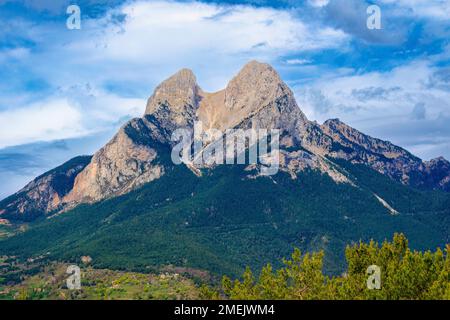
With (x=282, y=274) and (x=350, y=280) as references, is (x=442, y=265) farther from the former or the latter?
(x=282, y=274)

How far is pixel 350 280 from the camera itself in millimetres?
105250

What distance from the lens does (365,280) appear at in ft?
347

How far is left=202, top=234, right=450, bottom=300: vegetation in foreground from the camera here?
10038 cm

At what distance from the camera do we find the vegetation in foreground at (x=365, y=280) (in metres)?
100
